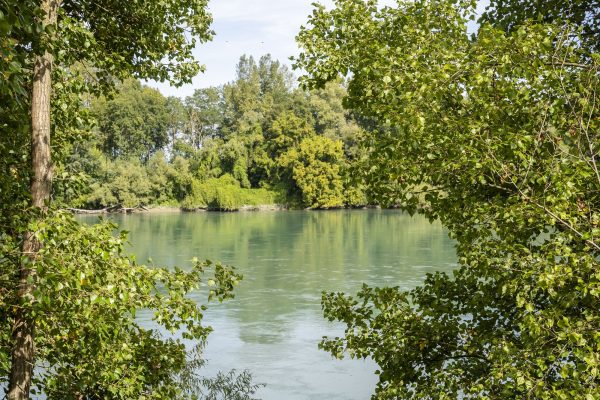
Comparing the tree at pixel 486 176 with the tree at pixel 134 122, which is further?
the tree at pixel 134 122

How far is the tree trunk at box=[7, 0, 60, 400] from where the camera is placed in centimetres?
480

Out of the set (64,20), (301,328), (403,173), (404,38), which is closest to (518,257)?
(403,173)

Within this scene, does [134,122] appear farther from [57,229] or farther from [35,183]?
[57,229]

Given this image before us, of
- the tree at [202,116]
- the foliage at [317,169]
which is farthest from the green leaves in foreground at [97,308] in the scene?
the tree at [202,116]

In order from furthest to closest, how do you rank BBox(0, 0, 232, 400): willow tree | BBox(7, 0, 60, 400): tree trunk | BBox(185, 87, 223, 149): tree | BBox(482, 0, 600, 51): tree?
BBox(185, 87, 223, 149): tree → BBox(482, 0, 600, 51): tree → BBox(7, 0, 60, 400): tree trunk → BBox(0, 0, 232, 400): willow tree

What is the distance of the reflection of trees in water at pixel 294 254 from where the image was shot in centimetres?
2244

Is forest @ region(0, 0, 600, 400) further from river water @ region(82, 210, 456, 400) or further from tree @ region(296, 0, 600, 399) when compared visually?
river water @ region(82, 210, 456, 400)

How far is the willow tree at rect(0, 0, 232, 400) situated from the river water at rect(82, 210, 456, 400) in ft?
27.1

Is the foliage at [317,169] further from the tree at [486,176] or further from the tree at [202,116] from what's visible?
the tree at [486,176]

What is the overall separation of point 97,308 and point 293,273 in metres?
23.8

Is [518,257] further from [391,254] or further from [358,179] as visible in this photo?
[391,254]

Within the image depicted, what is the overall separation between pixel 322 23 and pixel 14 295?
4038 millimetres

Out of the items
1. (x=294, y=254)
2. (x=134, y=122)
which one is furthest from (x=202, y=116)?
(x=294, y=254)

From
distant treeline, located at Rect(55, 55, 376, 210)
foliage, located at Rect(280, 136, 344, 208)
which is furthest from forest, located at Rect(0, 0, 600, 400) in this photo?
foliage, located at Rect(280, 136, 344, 208)
